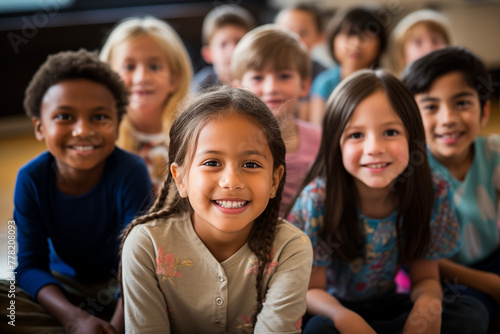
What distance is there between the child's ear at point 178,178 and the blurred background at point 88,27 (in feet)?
6.30

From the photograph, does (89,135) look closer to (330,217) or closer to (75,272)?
(75,272)

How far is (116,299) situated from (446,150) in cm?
100

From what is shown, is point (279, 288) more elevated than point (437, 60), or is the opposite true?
point (437, 60)

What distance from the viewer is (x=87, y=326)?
1.11 meters

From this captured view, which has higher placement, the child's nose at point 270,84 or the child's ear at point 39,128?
the child's nose at point 270,84

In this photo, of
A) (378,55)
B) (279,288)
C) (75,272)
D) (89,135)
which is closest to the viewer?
(279,288)

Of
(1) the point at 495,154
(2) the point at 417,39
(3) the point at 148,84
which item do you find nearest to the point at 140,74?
(3) the point at 148,84

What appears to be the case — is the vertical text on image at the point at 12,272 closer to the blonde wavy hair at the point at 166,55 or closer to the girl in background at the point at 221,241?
the girl in background at the point at 221,241

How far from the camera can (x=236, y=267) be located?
3.37ft

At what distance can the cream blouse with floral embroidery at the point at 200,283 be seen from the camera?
3.25 ft

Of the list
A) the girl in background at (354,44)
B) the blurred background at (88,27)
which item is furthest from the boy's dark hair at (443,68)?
the blurred background at (88,27)

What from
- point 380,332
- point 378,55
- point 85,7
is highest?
point 85,7

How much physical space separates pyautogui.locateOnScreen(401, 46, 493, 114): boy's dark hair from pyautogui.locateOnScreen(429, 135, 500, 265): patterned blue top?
218 mm

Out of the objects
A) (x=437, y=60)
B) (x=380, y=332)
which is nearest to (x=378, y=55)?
(x=437, y=60)
